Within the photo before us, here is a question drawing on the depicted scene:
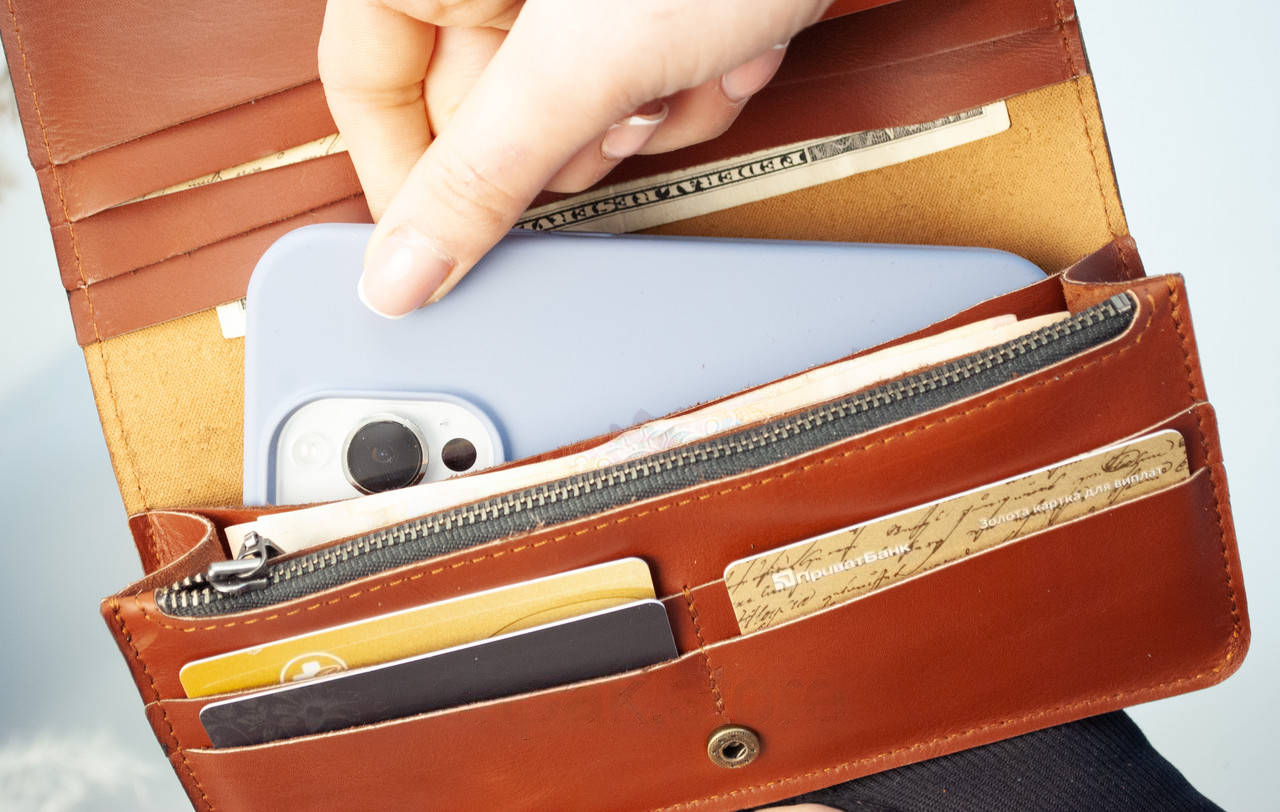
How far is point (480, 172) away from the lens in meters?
0.77

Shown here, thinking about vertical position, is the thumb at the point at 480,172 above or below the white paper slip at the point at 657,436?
above

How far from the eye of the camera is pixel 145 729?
4.85ft

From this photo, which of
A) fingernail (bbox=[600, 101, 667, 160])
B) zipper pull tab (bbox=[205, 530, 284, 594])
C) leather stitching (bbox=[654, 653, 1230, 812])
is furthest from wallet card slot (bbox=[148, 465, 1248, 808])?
fingernail (bbox=[600, 101, 667, 160])

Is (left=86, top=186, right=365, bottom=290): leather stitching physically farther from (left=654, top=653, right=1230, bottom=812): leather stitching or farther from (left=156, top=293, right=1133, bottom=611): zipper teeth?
(left=654, top=653, right=1230, bottom=812): leather stitching

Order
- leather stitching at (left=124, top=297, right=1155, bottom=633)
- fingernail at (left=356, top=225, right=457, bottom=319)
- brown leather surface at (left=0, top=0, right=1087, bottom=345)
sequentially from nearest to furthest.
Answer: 1. leather stitching at (left=124, top=297, right=1155, bottom=633)
2. fingernail at (left=356, top=225, right=457, bottom=319)
3. brown leather surface at (left=0, top=0, right=1087, bottom=345)

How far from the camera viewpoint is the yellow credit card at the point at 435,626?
2.32 feet

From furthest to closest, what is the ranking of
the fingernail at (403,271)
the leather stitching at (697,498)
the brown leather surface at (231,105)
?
the brown leather surface at (231,105), the fingernail at (403,271), the leather stitching at (697,498)

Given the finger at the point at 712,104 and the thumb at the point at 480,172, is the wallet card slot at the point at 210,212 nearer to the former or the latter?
the thumb at the point at 480,172

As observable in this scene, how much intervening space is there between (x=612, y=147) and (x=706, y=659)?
0.46 m

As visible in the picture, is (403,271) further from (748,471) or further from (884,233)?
(884,233)

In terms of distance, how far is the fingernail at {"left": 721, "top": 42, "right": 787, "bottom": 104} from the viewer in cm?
81

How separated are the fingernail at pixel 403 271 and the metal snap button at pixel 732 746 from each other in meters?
0.45

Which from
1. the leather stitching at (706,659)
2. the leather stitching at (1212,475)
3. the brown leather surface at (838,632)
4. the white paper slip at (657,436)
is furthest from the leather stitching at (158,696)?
the leather stitching at (1212,475)

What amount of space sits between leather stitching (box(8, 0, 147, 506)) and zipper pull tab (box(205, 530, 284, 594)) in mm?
312
